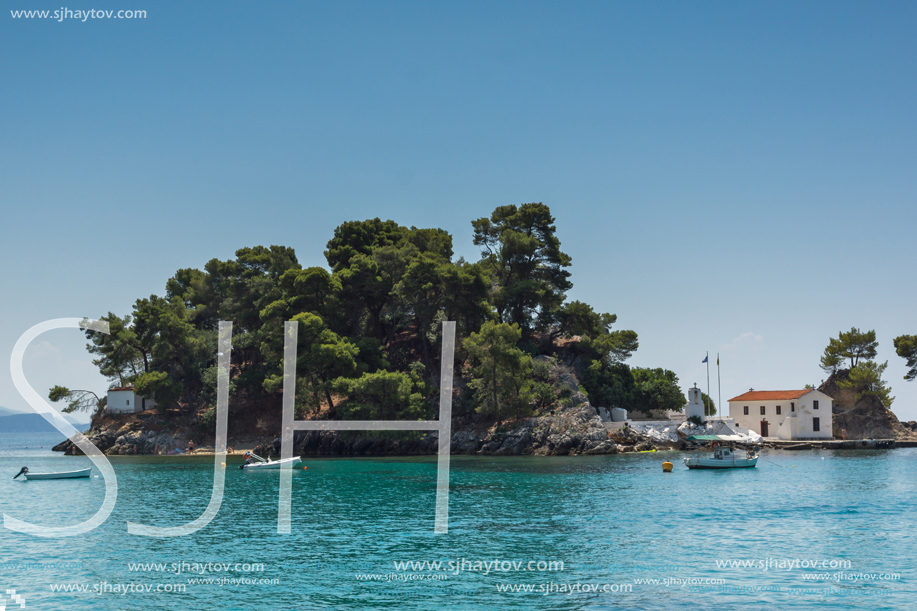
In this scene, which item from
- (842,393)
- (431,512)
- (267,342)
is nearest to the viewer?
(431,512)

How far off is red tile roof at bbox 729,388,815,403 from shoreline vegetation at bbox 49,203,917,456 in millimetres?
5668

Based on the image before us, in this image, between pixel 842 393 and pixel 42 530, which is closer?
pixel 42 530

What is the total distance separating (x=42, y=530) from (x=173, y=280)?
88128 mm

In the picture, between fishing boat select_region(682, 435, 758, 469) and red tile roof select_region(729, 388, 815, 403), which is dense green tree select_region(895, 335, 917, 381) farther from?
fishing boat select_region(682, 435, 758, 469)

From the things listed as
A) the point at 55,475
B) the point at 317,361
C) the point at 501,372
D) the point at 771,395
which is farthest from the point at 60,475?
the point at 771,395

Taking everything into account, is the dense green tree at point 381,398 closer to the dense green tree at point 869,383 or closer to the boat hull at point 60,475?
the boat hull at point 60,475

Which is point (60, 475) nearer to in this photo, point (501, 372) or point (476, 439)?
point (476, 439)

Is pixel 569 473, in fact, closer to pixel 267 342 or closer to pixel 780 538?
pixel 780 538

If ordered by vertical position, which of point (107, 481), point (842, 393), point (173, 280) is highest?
point (173, 280)

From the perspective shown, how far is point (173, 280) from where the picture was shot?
114 meters

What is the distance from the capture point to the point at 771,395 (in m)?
101

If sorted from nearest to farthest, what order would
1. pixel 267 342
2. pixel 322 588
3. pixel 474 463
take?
pixel 322 588 → pixel 474 463 → pixel 267 342

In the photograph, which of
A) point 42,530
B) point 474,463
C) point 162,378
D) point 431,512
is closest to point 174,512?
point 42,530

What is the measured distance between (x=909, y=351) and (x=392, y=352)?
291 feet
